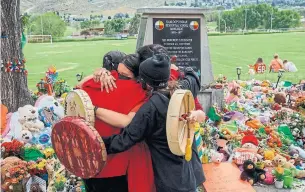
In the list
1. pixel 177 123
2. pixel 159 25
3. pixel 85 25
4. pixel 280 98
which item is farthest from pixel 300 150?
pixel 85 25

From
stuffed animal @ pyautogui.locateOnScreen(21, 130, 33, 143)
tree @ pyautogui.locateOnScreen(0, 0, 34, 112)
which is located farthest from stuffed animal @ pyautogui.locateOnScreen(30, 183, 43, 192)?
tree @ pyautogui.locateOnScreen(0, 0, 34, 112)

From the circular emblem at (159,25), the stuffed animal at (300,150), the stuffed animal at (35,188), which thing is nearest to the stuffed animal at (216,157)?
the stuffed animal at (300,150)

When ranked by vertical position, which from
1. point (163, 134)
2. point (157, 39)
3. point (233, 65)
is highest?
point (157, 39)

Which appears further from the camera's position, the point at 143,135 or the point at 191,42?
A: the point at 191,42

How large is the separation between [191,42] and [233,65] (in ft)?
36.3

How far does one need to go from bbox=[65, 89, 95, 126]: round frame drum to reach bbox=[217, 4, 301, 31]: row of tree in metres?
42.6

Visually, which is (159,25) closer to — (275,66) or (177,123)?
(177,123)

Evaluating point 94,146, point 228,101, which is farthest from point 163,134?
point 228,101

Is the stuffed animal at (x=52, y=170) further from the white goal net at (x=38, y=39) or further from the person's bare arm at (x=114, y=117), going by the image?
the white goal net at (x=38, y=39)

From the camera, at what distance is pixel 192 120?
279 centimetres

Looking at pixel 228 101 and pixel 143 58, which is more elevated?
pixel 143 58

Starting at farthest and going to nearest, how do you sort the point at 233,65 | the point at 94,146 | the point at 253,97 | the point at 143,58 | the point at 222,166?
the point at 233,65 < the point at 253,97 < the point at 222,166 < the point at 143,58 < the point at 94,146

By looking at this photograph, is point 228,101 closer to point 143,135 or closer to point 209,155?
point 209,155

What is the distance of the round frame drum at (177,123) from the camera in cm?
265
